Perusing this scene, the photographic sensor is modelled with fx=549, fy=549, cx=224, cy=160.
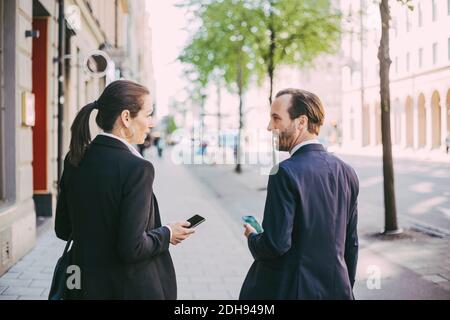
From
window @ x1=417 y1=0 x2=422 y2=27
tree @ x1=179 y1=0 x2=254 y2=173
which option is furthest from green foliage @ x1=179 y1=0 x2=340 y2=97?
window @ x1=417 y1=0 x2=422 y2=27

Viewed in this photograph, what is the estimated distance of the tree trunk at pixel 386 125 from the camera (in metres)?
7.83

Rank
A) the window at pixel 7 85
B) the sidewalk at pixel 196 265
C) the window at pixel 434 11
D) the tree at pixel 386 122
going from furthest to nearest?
the tree at pixel 386 122 → the window at pixel 7 85 → the sidewalk at pixel 196 265 → the window at pixel 434 11

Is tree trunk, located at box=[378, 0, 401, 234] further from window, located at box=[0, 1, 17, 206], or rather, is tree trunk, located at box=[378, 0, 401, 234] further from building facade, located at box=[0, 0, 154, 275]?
window, located at box=[0, 1, 17, 206]

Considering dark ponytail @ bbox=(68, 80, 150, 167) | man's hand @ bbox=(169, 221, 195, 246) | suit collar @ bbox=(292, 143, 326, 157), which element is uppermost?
dark ponytail @ bbox=(68, 80, 150, 167)

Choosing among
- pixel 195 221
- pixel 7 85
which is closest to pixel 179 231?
pixel 195 221

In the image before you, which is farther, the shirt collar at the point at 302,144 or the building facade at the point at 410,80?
the building facade at the point at 410,80

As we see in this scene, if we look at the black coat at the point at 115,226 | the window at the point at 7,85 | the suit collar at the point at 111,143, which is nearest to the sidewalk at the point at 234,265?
the window at the point at 7,85

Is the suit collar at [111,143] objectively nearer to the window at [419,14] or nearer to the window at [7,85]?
the window at [419,14]

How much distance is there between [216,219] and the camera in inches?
411

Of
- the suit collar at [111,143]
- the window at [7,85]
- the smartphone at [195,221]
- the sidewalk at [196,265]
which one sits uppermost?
the window at [7,85]

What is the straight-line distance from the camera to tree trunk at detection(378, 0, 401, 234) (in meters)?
7.83
